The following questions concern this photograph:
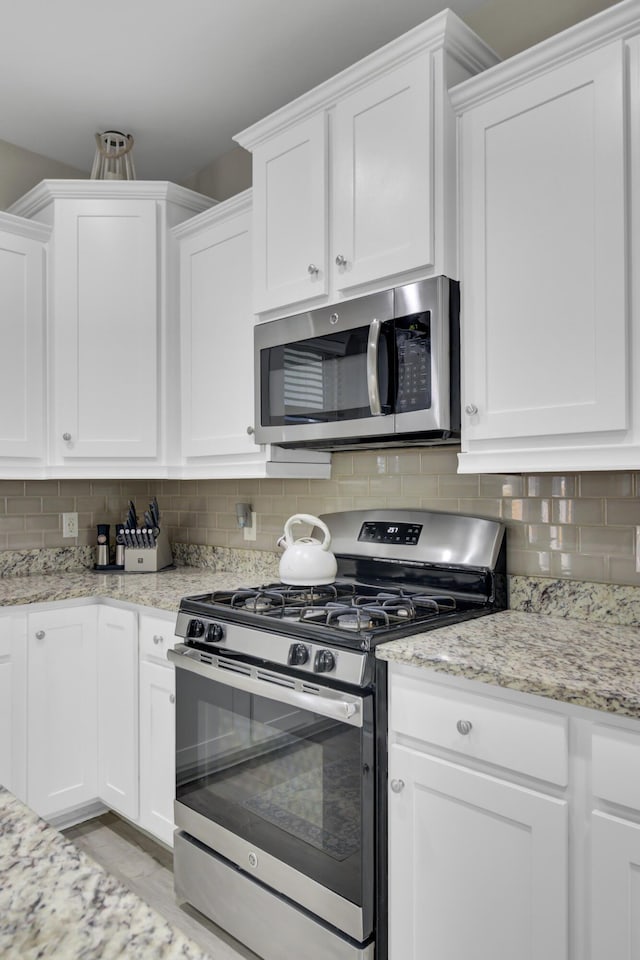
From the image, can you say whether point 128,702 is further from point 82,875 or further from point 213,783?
point 82,875

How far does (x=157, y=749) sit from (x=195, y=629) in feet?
1.95

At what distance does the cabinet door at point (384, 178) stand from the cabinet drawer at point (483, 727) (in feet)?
3.66

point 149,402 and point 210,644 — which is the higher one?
point 149,402

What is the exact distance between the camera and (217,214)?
2.59 meters

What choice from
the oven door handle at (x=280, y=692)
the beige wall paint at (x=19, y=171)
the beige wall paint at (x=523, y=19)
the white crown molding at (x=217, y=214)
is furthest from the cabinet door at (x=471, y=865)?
the beige wall paint at (x=19, y=171)

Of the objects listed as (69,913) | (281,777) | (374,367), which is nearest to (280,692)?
(281,777)

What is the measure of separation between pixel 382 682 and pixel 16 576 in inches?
79.2

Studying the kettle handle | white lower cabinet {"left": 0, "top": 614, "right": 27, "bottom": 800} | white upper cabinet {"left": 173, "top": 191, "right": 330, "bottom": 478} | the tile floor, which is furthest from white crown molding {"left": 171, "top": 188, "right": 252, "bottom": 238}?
the tile floor

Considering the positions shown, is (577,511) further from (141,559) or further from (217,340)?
(141,559)

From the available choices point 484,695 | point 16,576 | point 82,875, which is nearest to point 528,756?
point 484,695

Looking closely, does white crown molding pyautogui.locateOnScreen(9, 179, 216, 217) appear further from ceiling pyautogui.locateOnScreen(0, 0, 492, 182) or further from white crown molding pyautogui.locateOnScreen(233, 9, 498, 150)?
white crown molding pyautogui.locateOnScreen(233, 9, 498, 150)

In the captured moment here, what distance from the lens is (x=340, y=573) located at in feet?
7.68

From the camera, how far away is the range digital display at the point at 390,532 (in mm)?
2176

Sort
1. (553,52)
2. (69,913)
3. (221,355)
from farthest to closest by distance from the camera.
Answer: (221,355)
(553,52)
(69,913)
